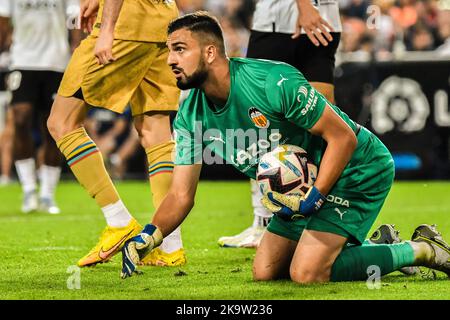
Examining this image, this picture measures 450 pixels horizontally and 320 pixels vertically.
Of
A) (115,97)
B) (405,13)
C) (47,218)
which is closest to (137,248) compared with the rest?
(115,97)

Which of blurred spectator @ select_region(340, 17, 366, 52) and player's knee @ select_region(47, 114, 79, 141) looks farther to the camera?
blurred spectator @ select_region(340, 17, 366, 52)

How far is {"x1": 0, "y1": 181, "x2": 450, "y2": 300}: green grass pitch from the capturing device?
507cm

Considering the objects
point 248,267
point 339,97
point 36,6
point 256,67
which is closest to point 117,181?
point 339,97

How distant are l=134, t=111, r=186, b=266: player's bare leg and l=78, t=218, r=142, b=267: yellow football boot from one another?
250 mm

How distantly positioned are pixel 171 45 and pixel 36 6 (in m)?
6.19

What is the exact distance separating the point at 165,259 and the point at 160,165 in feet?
1.99

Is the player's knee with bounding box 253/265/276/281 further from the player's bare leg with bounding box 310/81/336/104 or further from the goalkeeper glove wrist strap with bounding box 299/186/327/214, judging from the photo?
the player's bare leg with bounding box 310/81/336/104

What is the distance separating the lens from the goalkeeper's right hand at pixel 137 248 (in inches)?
199

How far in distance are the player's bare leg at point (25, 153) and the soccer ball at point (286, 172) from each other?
5.50 meters

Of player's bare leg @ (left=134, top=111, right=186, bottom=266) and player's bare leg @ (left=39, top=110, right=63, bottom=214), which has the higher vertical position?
player's bare leg @ (left=134, top=111, right=186, bottom=266)

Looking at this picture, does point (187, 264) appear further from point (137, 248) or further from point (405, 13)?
point (405, 13)

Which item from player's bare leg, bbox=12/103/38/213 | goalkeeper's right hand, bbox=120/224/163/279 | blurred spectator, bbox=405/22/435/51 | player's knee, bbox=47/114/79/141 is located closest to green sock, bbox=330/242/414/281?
goalkeeper's right hand, bbox=120/224/163/279

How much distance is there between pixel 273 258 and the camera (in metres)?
5.60
